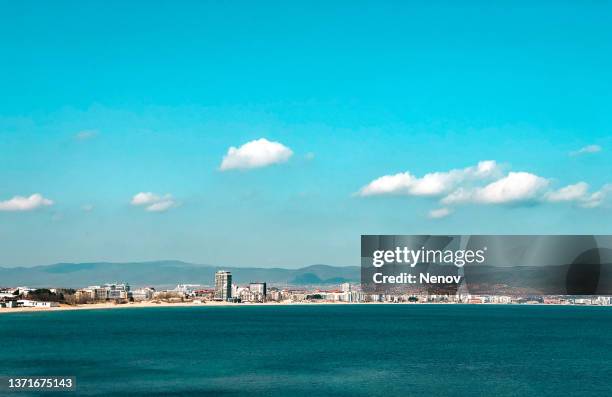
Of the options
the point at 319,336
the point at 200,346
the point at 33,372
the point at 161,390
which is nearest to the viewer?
the point at 161,390

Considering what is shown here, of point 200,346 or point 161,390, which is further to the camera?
point 200,346

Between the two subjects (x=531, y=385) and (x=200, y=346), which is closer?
(x=531, y=385)

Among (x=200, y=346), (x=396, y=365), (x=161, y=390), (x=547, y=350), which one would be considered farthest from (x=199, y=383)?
(x=547, y=350)

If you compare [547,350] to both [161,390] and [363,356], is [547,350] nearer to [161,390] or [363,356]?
[363,356]

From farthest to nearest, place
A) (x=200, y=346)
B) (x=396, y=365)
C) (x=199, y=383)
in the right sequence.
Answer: (x=200, y=346) → (x=396, y=365) → (x=199, y=383)

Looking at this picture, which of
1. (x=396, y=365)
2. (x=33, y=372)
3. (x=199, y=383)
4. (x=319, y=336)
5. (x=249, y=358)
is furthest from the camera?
(x=319, y=336)

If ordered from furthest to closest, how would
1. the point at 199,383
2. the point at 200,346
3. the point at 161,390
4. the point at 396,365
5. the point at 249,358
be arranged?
the point at 200,346, the point at 249,358, the point at 396,365, the point at 199,383, the point at 161,390

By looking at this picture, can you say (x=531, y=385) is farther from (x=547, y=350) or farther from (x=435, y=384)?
(x=547, y=350)

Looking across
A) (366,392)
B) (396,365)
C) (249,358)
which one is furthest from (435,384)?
(249,358)
